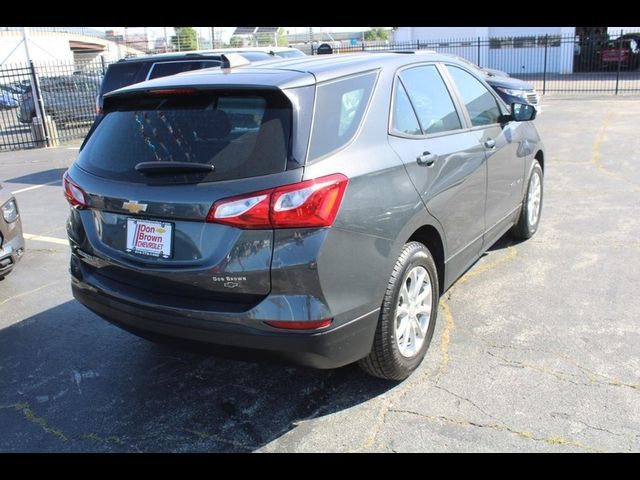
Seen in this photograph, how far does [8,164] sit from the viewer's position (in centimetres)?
1223

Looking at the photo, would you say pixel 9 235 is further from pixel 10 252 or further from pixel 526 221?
pixel 526 221

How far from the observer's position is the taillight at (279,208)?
254 cm

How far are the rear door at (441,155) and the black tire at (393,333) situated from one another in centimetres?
32

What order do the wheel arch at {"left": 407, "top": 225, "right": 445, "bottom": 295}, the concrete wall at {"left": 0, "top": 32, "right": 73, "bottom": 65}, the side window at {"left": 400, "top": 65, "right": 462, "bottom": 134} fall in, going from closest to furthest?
the wheel arch at {"left": 407, "top": 225, "right": 445, "bottom": 295} < the side window at {"left": 400, "top": 65, "right": 462, "bottom": 134} < the concrete wall at {"left": 0, "top": 32, "right": 73, "bottom": 65}

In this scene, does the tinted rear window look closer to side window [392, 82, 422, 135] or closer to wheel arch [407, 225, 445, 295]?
side window [392, 82, 422, 135]

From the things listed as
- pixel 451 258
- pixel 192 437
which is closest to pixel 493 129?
pixel 451 258

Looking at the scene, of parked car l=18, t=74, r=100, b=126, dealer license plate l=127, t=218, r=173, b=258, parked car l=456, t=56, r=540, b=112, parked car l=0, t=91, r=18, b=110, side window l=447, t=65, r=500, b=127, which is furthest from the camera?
parked car l=0, t=91, r=18, b=110

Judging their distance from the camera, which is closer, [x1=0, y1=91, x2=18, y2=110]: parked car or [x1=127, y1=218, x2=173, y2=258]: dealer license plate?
[x1=127, y1=218, x2=173, y2=258]: dealer license plate

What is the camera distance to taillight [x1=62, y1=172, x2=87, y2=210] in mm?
3123

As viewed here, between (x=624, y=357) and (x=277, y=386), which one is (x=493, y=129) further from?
(x=277, y=386)

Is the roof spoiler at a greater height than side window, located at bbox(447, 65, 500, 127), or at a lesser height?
greater

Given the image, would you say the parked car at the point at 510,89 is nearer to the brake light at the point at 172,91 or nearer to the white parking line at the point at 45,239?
the white parking line at the point at 45,239

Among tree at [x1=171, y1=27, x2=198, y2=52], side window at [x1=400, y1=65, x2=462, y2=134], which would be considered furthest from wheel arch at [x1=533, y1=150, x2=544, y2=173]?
tree at [x1=171, y1=27, x2=198, y2=52]

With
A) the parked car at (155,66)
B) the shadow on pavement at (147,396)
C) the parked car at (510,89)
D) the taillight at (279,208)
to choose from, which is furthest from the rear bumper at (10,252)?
the parked car at (510,89)
